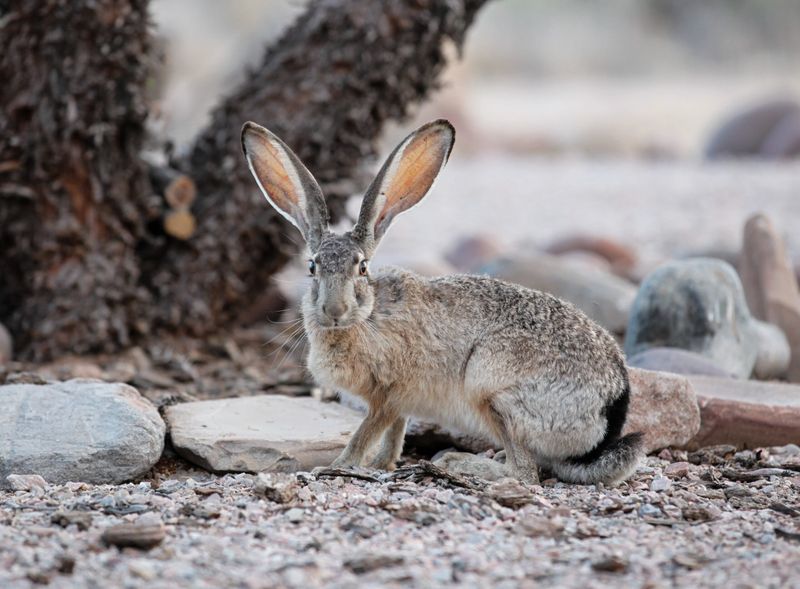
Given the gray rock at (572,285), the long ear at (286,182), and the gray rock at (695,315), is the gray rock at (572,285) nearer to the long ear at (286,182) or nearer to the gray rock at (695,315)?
the gray rock at (695,315)

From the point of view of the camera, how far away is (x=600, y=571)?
13.4ft

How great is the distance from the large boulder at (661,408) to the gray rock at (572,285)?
217 cm

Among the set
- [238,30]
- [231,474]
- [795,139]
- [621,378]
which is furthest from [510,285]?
[238,30]

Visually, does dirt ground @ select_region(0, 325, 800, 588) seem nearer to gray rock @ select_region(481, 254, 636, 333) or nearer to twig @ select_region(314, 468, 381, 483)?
twig @ select_region(314, 468, 381, 483)

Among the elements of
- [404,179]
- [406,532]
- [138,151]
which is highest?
[138,151]

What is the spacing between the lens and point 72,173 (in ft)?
25.5

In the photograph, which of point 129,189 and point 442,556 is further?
point 129,189

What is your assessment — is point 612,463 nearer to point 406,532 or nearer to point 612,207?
point 406,532

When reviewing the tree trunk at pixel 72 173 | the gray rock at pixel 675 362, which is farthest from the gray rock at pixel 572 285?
the tree trunk at pixel 72 173

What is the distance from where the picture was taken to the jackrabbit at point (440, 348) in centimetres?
534

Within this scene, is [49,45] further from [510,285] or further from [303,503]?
[303,503]

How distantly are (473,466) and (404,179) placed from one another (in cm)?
132

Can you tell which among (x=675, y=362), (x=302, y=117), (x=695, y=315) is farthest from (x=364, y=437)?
(x=302, y=117)

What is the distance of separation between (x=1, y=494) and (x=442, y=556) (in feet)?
6.43
